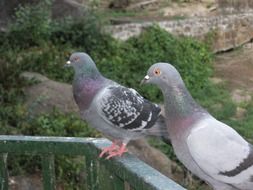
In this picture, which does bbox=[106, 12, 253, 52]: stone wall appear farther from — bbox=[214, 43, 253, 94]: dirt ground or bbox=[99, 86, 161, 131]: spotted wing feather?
bbox=[99, 86, 161, 131]: spotted wing feather

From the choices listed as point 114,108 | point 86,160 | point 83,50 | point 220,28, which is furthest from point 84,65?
point 220,28

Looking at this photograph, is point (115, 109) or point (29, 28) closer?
point (115, 109)

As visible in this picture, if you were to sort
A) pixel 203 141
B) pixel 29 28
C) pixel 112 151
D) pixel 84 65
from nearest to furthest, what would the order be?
pixel 203 141
pixel 112 151
pixel 84 65
pixel 29 28

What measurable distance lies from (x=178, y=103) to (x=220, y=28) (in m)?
10.2

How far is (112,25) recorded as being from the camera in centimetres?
1122

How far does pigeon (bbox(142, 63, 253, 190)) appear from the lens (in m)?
2.16

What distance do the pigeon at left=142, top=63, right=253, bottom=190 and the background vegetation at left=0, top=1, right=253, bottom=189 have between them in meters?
3.42

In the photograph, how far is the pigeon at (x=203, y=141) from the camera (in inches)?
84.9

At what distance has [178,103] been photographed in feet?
7.38

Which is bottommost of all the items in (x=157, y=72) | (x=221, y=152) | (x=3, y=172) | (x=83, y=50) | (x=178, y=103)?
(x=83, y=50)

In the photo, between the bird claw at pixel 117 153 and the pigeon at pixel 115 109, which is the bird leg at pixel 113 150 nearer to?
the bird claw at pixel 117 153

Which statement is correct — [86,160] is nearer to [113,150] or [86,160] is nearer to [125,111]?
[113,150]

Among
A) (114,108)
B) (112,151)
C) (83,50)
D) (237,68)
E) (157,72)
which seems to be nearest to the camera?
(157,72)

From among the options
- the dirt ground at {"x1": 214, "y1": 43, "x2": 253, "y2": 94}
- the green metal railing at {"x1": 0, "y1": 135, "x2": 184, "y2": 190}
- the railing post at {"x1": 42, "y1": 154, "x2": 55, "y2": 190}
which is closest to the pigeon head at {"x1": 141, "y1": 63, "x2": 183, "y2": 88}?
the green metal railing at {"x1": 0, "y1": 135, "x2": 184, "y2": 190}
